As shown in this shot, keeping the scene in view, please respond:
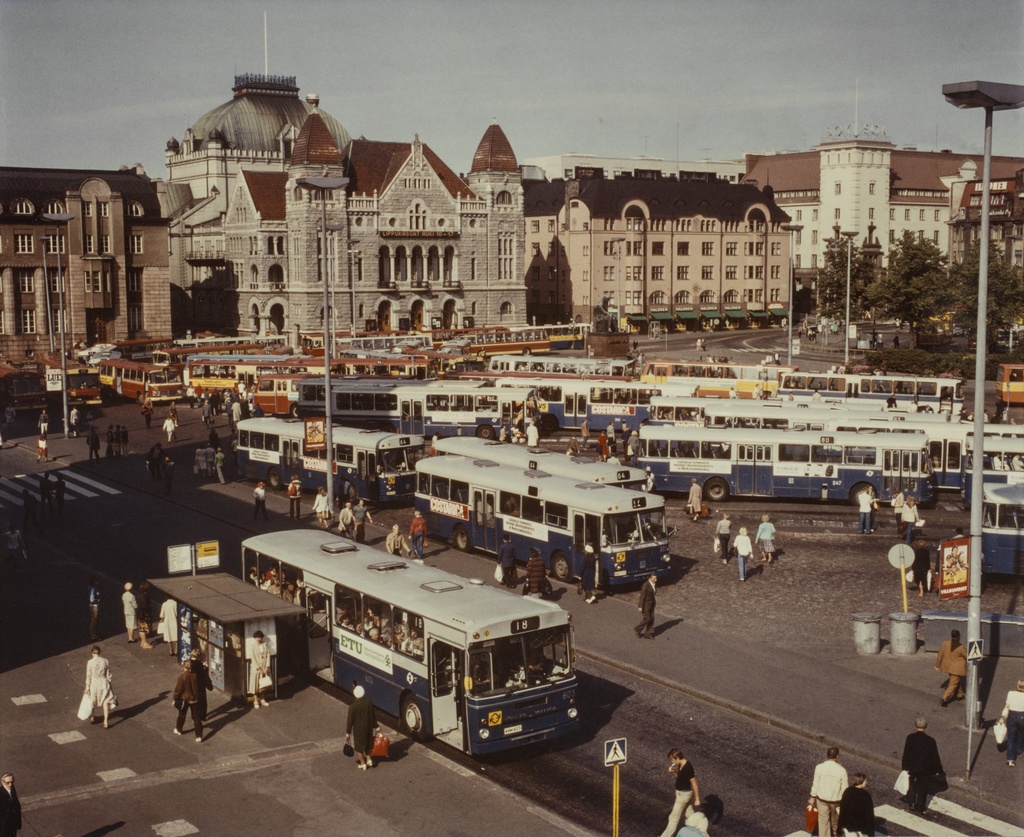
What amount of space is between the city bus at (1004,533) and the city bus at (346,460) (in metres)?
19.0

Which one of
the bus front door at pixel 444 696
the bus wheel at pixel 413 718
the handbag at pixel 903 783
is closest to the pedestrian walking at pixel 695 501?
the bus wheel at pixel 413 718

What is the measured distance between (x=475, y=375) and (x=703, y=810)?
50433mm

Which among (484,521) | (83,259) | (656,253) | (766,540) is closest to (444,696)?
(484,521)

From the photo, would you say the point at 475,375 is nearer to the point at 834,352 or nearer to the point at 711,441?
the point at 711,441

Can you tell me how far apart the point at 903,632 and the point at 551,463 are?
12291 mm

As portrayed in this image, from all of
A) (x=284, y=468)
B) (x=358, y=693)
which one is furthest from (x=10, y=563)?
(x=358, y=693)

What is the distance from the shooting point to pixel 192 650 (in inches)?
986

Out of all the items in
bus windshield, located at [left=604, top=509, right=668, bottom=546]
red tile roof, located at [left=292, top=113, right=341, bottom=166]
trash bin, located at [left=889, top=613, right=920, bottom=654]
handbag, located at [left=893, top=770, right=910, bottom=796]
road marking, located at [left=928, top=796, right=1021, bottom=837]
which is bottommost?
road marking, located at [left=928, top=796, right=1021, bottom=837]

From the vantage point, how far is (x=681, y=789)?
17.6 meters

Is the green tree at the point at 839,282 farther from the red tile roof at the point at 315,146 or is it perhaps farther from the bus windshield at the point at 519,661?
the bus windshield at the point at 519,661

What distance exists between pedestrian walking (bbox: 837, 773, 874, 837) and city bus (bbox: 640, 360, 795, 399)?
136 feet

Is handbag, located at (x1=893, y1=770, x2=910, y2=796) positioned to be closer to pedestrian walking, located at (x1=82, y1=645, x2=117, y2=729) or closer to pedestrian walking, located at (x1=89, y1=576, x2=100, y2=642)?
pedestrian walking, located at (x1=82, y1=645, x2=117, y2=729)

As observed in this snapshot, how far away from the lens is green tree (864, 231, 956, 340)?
89.1m

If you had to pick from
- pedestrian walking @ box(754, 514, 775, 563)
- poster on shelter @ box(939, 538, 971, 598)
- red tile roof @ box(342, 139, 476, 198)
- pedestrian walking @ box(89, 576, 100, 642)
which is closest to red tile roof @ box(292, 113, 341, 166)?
red tile roof @ box(342, 139, 476, 198)
